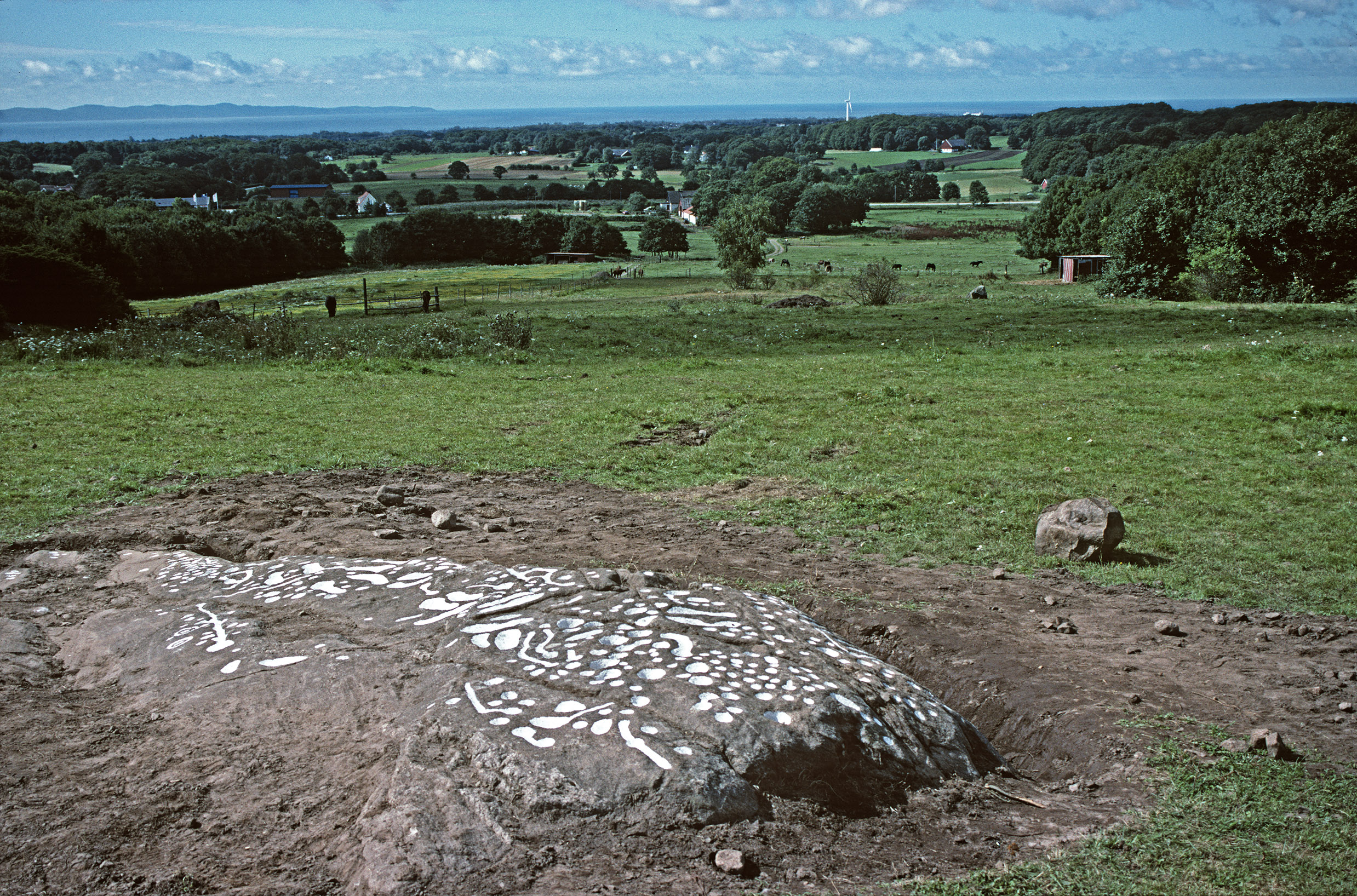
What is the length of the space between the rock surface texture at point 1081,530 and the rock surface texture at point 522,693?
152 inches

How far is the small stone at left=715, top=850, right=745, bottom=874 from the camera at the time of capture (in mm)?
4664

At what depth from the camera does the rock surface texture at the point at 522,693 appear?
5.05 metres

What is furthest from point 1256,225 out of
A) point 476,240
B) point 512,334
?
point 476,240

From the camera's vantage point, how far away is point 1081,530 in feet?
32.2

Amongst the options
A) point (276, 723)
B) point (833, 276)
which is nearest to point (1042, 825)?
point (276, 723)

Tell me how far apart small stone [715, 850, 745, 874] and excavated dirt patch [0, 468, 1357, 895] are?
0.22ft

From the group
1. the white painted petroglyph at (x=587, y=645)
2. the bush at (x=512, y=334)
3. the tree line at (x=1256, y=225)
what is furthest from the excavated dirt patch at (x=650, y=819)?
the tree line at (x=1256, y=225)

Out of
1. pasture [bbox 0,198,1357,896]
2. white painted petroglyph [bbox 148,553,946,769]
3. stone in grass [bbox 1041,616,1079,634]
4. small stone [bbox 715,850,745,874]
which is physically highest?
white painted petroglyph [bbox 148,553,946,769]

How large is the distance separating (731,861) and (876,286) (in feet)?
128

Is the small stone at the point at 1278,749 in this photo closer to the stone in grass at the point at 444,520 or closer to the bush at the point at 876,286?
the stone in grass at the point at 444,520

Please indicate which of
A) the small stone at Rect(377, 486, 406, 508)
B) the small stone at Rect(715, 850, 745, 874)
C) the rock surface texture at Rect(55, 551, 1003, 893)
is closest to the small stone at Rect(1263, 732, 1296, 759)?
the rock surface texture at Rect(55, 551, 1003, 893)

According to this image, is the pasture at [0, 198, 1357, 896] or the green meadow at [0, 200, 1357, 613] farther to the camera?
the green meadow at [0, 200, 1357, 613]

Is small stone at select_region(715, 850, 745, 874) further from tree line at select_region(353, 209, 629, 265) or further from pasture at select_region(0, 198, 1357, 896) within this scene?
tree line at select_region(353, 209, 629, 265)

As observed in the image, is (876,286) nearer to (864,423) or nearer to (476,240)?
(864,423)
